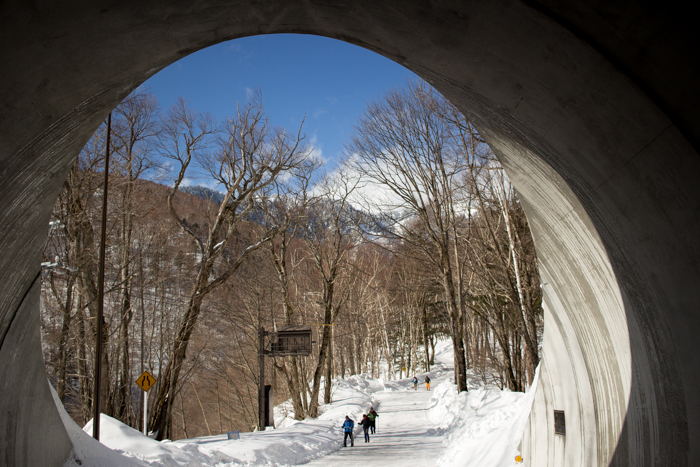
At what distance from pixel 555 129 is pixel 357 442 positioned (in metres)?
15.1

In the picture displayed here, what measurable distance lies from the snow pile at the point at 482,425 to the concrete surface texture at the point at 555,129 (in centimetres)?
314

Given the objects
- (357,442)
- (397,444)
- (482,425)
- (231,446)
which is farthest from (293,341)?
(482,425)

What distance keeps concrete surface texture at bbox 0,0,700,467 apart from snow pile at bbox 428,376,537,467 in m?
3.14

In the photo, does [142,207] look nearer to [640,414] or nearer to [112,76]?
[112,76]

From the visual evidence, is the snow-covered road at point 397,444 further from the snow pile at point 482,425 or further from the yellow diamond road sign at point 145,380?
the yellow diamond road sign at point 145,380

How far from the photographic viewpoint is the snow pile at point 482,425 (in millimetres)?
8745

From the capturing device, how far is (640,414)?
384 centimetres

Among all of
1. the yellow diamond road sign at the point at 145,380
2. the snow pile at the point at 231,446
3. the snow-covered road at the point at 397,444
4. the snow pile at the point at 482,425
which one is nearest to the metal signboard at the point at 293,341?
the snow pile at the point at 231,446

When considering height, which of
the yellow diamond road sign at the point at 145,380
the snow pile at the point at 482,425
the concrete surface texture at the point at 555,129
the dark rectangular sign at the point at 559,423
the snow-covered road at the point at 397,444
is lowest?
the snow-covered road at the point at 397,444

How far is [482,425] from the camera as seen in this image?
493 inches

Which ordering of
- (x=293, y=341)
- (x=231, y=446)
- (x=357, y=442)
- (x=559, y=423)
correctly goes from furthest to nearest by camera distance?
(x=293, y=341)
(x=357, y=442)
(x=231, y=446)
(x=559, y=423)

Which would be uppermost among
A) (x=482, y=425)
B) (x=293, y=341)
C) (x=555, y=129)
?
(x=555, y=129)

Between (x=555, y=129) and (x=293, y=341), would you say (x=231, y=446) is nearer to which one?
(x=293, y=341)

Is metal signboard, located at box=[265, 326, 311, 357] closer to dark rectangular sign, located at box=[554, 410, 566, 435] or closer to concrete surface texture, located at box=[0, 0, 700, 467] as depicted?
dark rectangular sign, located at box=[554, 410, 566, 435]
